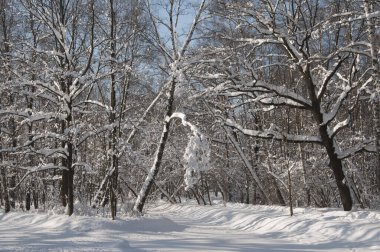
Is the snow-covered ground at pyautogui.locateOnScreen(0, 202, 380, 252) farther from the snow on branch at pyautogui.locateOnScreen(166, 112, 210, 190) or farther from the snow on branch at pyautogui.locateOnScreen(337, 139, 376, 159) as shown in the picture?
the snow on branch at pyautogui.locateOnScreen(337, 139, 376, 159)

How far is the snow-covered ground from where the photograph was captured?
30.4ft

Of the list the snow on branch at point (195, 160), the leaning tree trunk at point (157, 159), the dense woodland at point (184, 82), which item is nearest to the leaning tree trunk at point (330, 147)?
the dense woodland at point (184, 82)

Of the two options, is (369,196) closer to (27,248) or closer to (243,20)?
(243,20)

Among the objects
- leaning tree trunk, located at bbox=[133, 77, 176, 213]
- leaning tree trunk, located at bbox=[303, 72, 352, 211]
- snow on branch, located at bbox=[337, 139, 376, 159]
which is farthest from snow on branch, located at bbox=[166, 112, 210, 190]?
leaning tree trunk, located at bbox=[133, 77, 176, 213]

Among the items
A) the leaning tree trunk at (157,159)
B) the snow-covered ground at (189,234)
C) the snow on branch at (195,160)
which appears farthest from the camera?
the leaning tree trunk at (157,159)

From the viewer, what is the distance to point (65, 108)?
15.4 meters

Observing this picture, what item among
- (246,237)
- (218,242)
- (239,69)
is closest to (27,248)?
(218,242)

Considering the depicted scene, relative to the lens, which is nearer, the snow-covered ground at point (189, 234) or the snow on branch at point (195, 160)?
the snow-covered ground at point (189, 234)

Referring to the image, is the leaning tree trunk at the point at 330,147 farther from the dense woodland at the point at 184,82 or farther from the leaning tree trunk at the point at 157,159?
the leaning tree trunk at the point at 157,159

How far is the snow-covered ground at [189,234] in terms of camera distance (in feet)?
30.4

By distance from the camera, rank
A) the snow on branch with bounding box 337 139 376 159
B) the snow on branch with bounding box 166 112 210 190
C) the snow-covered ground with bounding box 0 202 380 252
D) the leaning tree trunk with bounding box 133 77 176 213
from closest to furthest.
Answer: the snow-covered ground with bounding box 0 202 380 252, the snow on branch with bounding box 166 112 210 190, the snow on branch with bounding box 337 139 376 159, the leaning tree trunk with bounding box 133 77 176 213

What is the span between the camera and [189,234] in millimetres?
11961

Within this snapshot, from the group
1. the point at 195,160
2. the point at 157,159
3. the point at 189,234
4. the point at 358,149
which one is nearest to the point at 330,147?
the point at 358,149

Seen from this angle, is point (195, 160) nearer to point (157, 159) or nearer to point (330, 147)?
point (330, 147)
